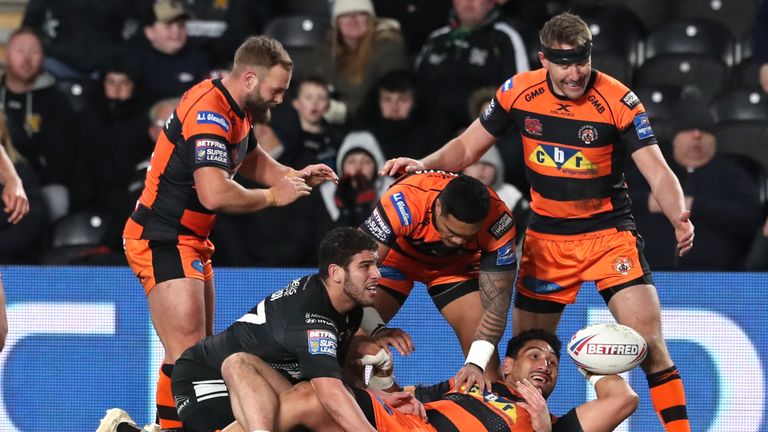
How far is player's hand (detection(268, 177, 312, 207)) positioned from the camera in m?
6.61

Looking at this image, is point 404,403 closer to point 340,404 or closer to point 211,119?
point 340,404

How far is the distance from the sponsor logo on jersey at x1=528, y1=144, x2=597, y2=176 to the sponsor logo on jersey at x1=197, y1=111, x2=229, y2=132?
1.52m

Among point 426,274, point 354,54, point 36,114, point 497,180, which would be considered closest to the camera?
point 426,274

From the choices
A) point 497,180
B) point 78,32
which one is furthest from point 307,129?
point 78,32

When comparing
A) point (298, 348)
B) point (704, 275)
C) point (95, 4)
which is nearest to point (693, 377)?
point (704, 275)

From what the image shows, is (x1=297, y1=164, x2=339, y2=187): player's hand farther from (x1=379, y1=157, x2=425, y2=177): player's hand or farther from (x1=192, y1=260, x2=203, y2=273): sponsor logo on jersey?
(x1=192, y1=260, x2=203, y2=273): sponsor logo on jersey

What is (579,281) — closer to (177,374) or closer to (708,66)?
(177,374)

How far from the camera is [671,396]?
22.1ft

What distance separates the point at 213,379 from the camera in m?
6.48

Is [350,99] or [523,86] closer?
[523,86]

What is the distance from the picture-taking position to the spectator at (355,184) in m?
9.21

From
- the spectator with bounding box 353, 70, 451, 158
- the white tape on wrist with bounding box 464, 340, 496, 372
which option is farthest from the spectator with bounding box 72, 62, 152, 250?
the white tape on wrist with bounding box 464, 340, 496, 372

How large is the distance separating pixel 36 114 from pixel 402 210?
4233mm

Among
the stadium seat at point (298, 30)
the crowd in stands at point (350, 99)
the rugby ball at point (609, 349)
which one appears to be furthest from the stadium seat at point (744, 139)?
the rugby ball at point (609, 349)
